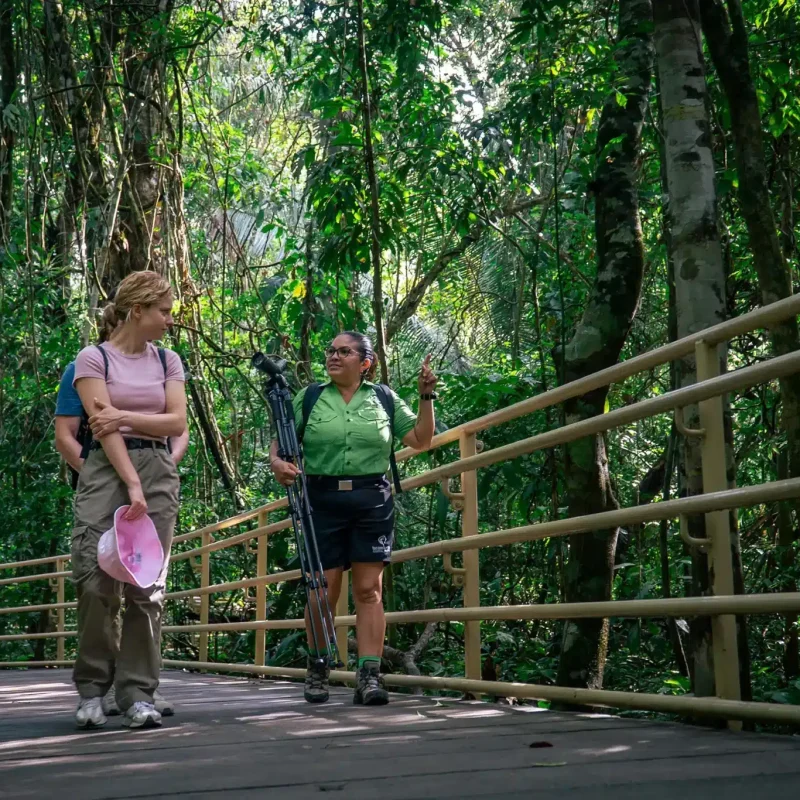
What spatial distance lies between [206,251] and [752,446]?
6472mm

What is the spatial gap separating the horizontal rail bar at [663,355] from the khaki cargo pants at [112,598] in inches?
51.6

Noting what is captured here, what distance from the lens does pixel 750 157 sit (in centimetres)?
583

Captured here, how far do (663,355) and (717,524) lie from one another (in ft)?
1.74

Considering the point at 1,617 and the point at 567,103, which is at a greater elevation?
the point at 567,103

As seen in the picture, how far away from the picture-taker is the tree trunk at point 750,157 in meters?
5.70

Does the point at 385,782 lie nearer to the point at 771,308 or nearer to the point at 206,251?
the point at 771,308

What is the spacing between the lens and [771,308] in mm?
3018

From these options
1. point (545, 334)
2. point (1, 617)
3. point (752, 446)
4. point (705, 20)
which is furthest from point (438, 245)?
point (1, 617)

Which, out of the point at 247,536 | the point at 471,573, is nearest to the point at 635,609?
the point at 471,573

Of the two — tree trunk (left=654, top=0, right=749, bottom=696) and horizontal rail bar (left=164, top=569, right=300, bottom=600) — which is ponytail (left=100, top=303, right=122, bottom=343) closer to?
horizontal rail bar (left=164, top=569, right=300, bottom=600)

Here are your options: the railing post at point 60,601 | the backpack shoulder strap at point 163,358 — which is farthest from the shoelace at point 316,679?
the railing post at point 60,601

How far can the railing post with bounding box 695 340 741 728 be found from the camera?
327cm

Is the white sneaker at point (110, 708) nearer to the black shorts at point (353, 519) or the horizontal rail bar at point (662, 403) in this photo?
the black shorts at point (353, 519)

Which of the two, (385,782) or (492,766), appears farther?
(492,766)
